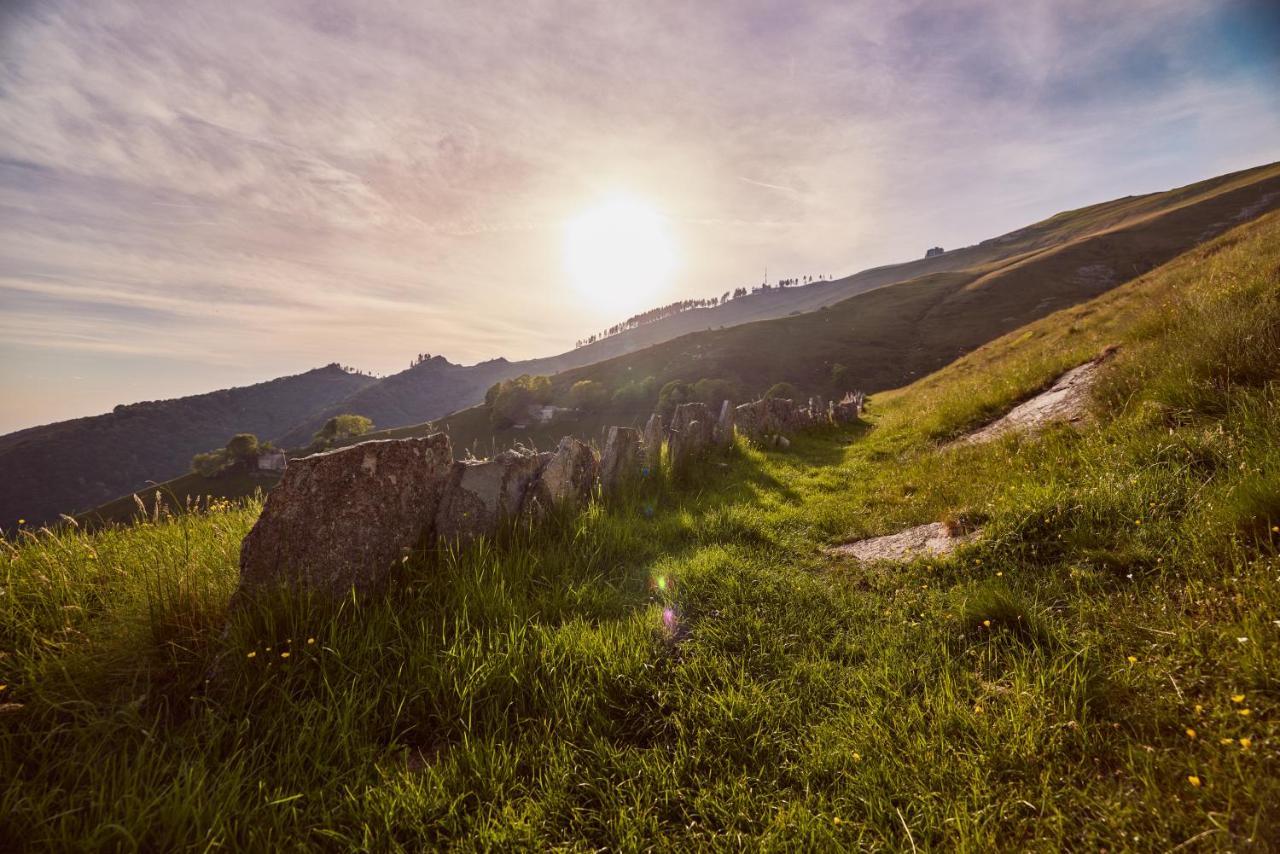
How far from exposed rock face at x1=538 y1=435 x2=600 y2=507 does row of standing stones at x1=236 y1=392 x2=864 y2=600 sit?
0.05 feet

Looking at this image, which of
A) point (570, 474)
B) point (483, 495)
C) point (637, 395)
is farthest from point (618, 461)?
point (637, 395)

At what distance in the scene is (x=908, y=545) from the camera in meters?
5.14

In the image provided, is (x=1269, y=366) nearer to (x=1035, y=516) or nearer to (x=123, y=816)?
(x=1035, y=516)

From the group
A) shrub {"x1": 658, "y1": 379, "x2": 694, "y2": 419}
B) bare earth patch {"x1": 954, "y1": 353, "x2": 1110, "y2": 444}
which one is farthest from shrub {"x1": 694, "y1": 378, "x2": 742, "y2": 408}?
bare earth patch {"x1": 954, "y1": 353, "x2": 1110, "y2": 444}

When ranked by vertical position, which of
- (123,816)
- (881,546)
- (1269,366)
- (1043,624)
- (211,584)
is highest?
(211,584)

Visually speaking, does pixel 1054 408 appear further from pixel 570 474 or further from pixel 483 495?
pixel 483 495

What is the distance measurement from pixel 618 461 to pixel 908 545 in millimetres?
4058

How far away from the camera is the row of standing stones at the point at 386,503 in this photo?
3.64 meters

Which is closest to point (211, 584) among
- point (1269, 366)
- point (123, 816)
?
point (123, 816)

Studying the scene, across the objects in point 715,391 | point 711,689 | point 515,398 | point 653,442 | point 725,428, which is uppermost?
point 515,398

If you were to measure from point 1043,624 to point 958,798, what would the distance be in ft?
4.94

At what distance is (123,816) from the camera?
6.73 ft

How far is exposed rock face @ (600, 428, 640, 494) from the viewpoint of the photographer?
7199mm

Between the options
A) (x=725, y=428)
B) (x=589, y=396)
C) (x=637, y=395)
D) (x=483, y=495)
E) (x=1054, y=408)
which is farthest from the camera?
(x=589, y=396)
